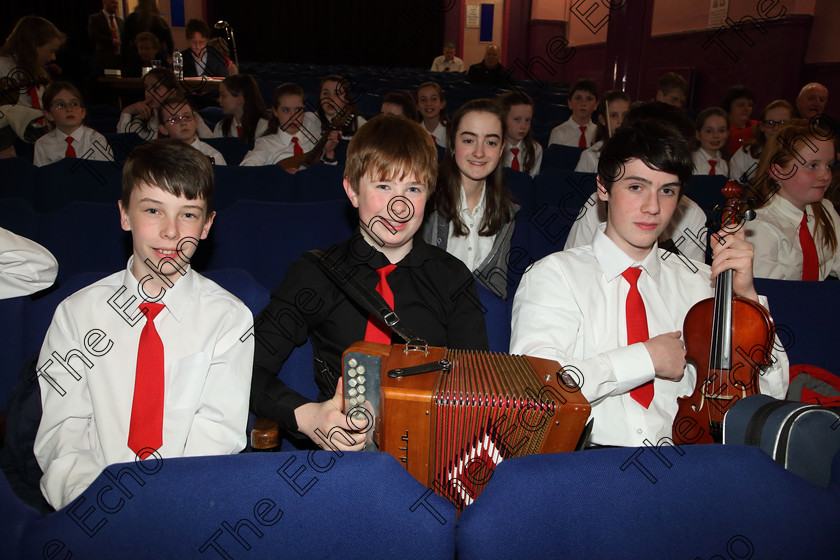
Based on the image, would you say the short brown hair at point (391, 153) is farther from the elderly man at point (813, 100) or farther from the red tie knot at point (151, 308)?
the elderly man at point (813, 100)

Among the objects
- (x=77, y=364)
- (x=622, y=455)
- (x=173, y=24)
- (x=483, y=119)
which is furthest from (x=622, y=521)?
(x=173, y=24)

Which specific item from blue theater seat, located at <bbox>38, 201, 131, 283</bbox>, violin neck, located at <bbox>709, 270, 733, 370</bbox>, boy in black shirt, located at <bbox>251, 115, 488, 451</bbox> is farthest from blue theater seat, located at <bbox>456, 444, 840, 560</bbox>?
blue theater seat, located at <bbox>38, 201, 131, 283</bbox>

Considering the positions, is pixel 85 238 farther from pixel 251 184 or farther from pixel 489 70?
pixel 489 70

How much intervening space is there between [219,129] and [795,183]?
15.7 feet

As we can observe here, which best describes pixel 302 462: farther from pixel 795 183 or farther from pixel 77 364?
pixel 795 183

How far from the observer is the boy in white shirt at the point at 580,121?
220 inches

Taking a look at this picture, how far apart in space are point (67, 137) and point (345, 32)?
13202mm

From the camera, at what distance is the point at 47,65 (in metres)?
4.59

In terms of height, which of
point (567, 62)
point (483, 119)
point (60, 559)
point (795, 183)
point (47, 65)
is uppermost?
point (567, 62)

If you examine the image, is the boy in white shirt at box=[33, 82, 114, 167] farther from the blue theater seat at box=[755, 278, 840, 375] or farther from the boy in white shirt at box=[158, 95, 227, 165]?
the blue theater seat at box=[755, 278, 840, 375]

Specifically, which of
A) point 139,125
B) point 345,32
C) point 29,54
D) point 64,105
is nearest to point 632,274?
point 64,105

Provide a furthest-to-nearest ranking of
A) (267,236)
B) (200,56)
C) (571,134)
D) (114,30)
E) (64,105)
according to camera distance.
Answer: (114,30) → (200,56) → (571,134) → (64,105) → (267,236)

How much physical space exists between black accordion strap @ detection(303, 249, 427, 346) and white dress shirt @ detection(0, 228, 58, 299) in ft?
2.77

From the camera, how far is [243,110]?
498 cm
